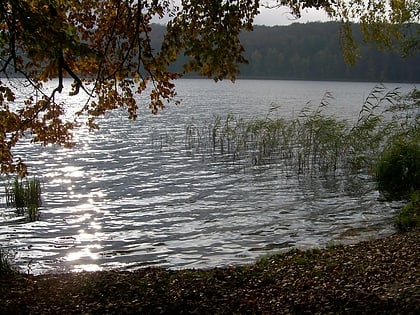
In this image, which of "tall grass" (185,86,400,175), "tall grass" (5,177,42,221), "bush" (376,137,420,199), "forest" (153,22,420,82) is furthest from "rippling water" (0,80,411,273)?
"forest" (153,22,420,82)

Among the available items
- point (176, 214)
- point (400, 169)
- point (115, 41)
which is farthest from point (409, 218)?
point (115, 41)

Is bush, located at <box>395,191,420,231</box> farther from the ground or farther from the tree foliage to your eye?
the tree foliage

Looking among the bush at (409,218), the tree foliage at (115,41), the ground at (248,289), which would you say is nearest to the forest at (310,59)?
the bush at (409,218)

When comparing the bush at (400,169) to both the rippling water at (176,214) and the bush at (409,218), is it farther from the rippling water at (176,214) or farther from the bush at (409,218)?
the bush at (409,218)

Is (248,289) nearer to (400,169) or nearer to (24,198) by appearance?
(24,198)

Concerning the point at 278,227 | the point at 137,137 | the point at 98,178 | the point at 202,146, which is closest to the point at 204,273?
the point at 278,227

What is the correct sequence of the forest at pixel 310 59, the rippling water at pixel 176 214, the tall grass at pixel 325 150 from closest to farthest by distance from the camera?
the rippling water at pixel 176 214, the tall grass at pixel 325 150, the forest at pixel 310 59

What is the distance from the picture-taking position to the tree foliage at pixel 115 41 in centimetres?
618

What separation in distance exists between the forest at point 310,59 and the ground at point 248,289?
4332 inches

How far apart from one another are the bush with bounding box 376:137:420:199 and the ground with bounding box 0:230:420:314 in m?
8.97

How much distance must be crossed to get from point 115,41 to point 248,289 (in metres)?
5.08

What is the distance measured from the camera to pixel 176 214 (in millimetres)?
15695

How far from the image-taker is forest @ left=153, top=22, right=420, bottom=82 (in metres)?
117

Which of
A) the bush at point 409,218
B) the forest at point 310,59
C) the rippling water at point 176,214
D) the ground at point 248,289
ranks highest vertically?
the forest at point 310,59
